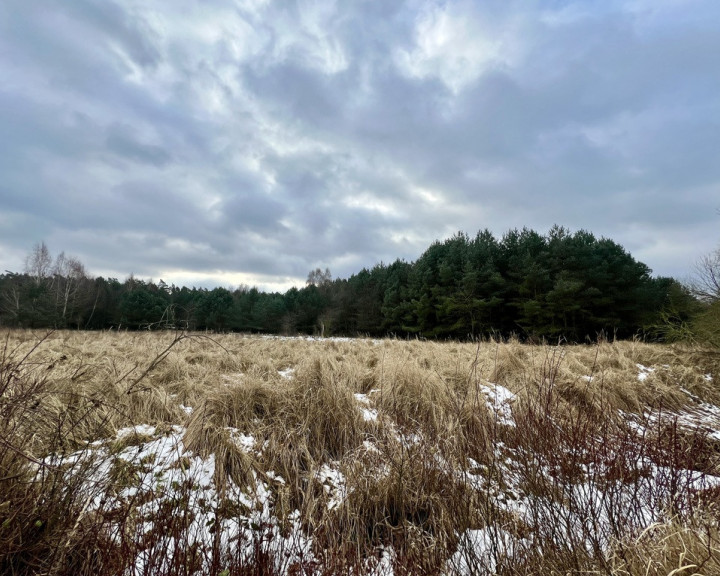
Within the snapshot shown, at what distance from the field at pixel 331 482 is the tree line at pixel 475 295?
13986 mm

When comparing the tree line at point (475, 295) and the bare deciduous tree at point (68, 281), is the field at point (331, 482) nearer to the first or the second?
the bare deciduous tree at point (68, 281)

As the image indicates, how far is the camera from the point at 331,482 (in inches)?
87.0

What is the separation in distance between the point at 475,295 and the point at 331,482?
895 inches

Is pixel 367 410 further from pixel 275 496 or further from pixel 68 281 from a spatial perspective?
pixel 68 281

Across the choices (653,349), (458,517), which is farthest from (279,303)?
(458,517)

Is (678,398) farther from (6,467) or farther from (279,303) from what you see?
(279,303)

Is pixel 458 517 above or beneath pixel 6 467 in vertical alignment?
beneath

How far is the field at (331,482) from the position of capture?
1.39m

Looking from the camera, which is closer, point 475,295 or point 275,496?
point 275,496

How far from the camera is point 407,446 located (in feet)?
7.77

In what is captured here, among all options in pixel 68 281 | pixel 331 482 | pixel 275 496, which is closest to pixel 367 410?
pixel 331 482

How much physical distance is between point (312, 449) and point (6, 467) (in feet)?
5.90

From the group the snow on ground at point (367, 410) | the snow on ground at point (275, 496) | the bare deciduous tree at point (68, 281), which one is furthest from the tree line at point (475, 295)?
the snow on ground at point (275, 496)

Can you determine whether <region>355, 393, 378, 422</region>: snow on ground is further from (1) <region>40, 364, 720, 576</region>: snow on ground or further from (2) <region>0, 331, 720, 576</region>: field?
(1) <region>40, 364, 720, 576</region>: snow on ground
